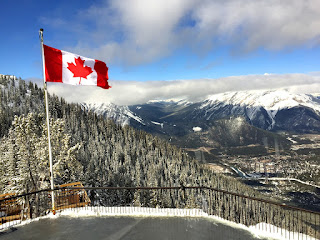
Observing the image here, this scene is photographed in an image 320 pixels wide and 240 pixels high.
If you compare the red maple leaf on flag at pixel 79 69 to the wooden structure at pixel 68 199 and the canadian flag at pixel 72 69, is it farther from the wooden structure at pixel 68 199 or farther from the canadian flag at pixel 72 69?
the wooden structure at pixel 68 199

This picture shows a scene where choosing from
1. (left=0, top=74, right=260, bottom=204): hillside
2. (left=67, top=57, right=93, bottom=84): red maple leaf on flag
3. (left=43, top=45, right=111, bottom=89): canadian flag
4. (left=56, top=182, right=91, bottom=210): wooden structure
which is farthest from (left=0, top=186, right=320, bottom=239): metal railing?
(left=67, top=57, right=93, bottom=84): red maple leaf on flag

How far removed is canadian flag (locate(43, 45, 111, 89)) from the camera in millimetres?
15156

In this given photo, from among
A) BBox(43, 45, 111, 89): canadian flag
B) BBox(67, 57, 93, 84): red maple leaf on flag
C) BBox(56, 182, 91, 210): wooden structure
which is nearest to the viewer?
BBox(43, 45, 111, 89): canadian flag

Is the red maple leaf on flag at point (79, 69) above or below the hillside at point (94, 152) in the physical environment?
above

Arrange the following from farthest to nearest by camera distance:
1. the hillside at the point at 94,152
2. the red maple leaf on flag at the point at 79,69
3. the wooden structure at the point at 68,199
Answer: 1. the hillside at the point at 94,152
2. the wooden structure at the point at 68,199
3. the red maple leaf on flag at the point at 79,69

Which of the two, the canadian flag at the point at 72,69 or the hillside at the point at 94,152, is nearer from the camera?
the canadian flag at the point at 72,69

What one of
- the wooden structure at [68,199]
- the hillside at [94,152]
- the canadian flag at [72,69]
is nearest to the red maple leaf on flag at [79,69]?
the canadian flag at [72,69]

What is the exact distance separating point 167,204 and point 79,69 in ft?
237

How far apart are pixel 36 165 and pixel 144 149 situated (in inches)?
4378

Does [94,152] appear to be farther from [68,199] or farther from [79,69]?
[79,69]

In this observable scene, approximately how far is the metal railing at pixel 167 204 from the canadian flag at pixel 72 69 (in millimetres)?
7731

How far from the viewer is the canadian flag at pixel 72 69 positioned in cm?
1516

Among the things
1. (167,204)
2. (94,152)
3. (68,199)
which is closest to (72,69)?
(68,199)

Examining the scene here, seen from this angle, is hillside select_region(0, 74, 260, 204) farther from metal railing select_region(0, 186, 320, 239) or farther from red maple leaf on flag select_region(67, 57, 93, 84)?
red maple leaf on flag select_region(67, 57, 93, 84)
